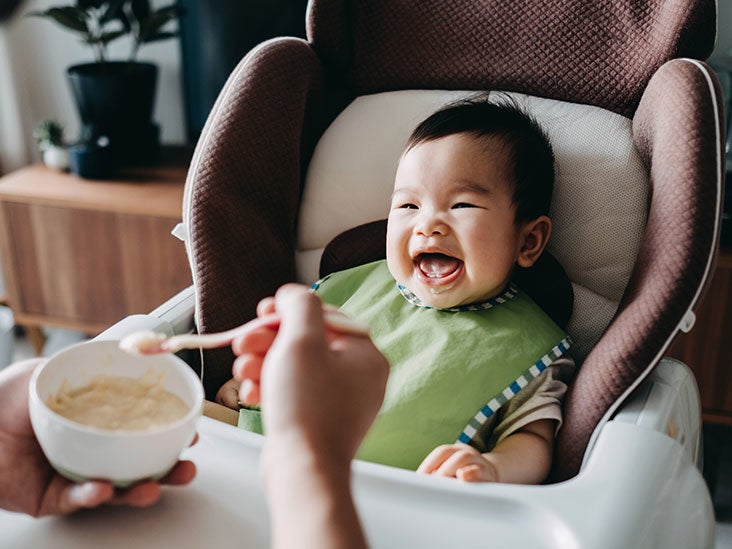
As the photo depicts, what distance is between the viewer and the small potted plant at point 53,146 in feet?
6.73

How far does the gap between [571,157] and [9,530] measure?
0.80 m

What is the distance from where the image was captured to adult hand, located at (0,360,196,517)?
65 centimetres

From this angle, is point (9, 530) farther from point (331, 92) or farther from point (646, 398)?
point (331, 92)

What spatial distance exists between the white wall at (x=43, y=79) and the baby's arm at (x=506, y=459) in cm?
172

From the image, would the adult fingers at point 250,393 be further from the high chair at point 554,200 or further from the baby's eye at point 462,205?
the baby's eye at point 462,205

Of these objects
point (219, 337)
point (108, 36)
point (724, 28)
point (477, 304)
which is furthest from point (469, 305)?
point (108, 36)

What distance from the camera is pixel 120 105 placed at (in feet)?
6.50

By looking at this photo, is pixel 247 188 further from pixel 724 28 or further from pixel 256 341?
pixel 724 28

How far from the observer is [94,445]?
604 millimetres

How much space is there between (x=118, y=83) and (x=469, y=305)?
1283mm

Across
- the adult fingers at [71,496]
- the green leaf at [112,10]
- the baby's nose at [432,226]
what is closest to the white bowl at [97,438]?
the adult fingers at [71,496]

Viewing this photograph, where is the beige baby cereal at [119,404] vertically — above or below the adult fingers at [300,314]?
below

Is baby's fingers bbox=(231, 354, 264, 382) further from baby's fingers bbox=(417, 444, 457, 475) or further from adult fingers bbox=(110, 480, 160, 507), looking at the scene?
baby's fingers bbox=(417, 444, 457, 475)

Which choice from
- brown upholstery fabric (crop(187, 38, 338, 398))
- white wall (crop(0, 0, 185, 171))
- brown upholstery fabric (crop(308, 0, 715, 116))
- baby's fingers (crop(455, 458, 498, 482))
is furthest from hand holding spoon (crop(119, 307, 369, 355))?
white wall (crop(0, 0, 185, 171))
